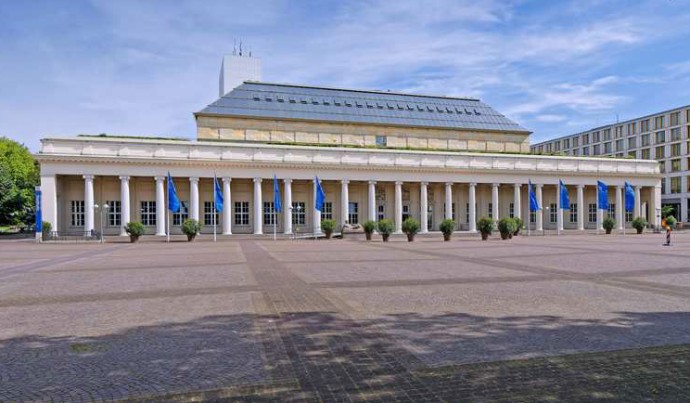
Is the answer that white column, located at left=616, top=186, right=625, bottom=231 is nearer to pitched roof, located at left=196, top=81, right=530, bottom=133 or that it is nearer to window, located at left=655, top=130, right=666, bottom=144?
pitched roof, located at left=196, top=81, right=530, bottom=133

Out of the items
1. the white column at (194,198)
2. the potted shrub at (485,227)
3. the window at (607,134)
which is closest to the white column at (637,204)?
the potted shrub at (485,227)

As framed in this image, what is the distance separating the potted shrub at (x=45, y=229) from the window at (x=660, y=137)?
3765 inches

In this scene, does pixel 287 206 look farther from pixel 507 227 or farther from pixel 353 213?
pixel 507 227

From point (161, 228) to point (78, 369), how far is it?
145 feet

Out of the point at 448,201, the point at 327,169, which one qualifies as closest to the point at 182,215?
the point at 327,169

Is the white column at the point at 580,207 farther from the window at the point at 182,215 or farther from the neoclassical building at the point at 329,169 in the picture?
the window at the point at 182,215

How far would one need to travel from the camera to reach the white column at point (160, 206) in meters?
46.8

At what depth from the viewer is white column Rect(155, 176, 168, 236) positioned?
46.8 metres

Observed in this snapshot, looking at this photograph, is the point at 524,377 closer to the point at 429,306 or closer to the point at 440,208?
the point at 429,306

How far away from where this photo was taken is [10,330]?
8.31 m

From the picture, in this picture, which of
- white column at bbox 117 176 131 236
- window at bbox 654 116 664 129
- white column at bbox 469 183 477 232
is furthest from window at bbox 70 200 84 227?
window at bbox 654 116 664 129

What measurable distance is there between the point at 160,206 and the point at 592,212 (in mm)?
54405

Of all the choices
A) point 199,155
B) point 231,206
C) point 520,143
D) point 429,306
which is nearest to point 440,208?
point 520,143

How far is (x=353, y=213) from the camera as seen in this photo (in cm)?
5609
